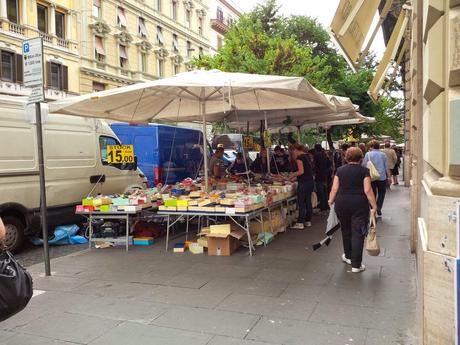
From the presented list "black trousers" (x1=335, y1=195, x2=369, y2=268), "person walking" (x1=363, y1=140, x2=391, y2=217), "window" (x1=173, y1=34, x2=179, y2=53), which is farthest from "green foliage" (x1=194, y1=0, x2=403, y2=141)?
"window" (x1=173, y1=34, x2=179, y2=53)

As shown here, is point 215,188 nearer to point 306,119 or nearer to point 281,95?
point 281,95

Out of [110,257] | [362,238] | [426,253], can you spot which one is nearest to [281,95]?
[362,238]

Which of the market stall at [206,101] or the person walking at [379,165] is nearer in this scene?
the market stall at [206,101]

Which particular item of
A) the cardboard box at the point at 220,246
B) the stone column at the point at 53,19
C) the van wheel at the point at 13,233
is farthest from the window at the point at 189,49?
the cardboard box at the point at 220,246

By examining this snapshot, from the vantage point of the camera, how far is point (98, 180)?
941 cm

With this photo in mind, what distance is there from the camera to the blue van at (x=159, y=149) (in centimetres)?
1209

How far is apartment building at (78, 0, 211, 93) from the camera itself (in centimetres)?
3000

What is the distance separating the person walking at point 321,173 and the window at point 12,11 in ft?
65.5

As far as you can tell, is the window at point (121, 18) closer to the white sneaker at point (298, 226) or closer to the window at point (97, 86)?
the window at point (97, 86)

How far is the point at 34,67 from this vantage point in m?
5.87

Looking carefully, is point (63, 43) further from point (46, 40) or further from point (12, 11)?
point (12, 11)

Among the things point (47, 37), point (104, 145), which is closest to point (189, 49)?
point (47, 37)

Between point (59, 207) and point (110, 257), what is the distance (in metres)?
2.01

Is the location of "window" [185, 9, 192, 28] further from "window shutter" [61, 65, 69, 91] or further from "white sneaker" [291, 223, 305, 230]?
"white sneaker" [291, 223, 305, 230]
